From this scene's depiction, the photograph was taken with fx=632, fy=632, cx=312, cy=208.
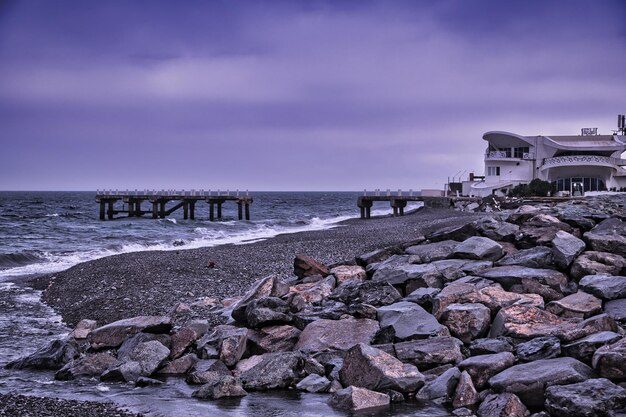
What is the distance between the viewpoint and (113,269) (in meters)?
20.9

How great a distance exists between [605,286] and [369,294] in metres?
3.94

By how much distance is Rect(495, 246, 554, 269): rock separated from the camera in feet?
39.8

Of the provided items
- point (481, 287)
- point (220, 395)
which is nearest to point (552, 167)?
point (481, 287)

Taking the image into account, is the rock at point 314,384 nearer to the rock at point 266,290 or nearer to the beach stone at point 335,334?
the beach stone at point 335,334

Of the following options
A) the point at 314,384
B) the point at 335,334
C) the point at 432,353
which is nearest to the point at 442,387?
the point at 432,353

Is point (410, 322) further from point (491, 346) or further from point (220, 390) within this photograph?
point (220, 390)

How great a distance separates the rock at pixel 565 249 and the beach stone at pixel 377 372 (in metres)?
4.88

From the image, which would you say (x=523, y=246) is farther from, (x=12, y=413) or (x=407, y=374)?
(x=12, y=413)

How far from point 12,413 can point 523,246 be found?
10.5 metres

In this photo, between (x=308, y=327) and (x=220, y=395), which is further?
(x=308, y=327)

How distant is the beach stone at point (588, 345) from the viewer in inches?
319

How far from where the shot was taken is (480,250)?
1306cm

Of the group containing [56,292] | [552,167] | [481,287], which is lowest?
[56,292]

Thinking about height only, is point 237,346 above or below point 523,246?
below
